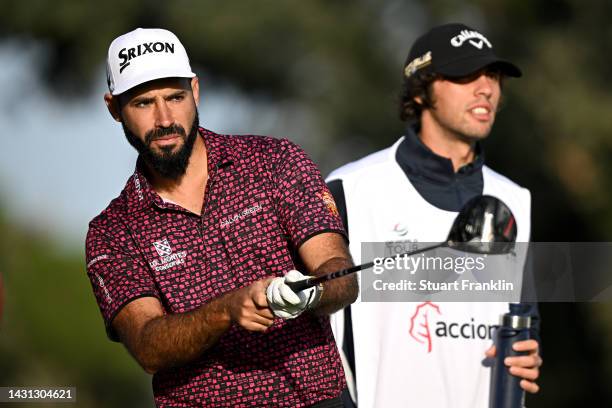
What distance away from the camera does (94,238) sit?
4.94 m

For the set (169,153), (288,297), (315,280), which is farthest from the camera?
(169,153)

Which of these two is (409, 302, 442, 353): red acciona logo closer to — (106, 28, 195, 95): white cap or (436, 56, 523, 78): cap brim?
(436, 56, 523, 78): cap brim

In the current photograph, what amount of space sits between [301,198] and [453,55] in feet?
6.01

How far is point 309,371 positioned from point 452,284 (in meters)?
1.33

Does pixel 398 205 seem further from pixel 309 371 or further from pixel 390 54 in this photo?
pixel 390 54

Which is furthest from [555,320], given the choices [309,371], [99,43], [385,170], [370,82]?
[309,371]

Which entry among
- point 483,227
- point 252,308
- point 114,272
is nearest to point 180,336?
point 252,308

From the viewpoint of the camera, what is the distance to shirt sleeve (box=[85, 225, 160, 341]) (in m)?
4.79

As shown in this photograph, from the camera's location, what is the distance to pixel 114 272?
15.9 ft

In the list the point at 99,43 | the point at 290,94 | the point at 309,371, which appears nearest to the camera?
the point at 309,371

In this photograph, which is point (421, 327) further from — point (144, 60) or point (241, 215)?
point (144, 60)

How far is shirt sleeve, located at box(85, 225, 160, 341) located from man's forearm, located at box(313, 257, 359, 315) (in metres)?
0.62

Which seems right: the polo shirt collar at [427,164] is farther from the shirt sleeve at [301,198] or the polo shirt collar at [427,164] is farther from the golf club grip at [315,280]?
the golf club grip at [315,280]
